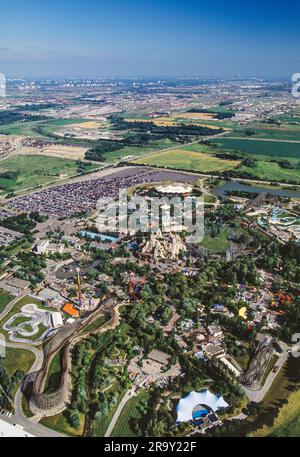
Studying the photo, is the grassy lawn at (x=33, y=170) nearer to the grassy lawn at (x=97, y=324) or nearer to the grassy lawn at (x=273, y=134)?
the grassy lawn at (x=97, y=324)

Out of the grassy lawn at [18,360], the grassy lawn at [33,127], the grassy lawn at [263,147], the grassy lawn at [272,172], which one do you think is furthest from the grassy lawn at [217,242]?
the grassy lawn at [33,127]

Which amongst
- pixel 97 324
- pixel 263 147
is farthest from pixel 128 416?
pixel 263 147

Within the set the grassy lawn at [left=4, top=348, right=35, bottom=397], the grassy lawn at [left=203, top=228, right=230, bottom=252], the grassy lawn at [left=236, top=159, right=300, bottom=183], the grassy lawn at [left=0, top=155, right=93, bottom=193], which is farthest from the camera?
the grassy lawn at [left=236, top=159, right=300, bottom=183]

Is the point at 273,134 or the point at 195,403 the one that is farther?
the point at 273,134

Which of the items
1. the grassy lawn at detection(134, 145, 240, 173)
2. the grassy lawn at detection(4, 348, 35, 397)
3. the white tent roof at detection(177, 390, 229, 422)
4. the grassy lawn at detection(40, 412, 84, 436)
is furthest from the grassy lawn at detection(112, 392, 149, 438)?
the grassy lawn at detection(134, 145, 240, 173)

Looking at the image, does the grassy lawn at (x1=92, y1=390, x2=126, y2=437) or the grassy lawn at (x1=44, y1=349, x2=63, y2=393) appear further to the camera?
the grassy lawn at (x1=44, y1=349, x2=63, y2=393)

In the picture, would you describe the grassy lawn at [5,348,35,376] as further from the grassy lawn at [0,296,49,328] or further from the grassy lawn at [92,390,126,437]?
the grassy lawn at [92,390,126,437]

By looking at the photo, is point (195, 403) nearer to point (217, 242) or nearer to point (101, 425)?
point (101, 425)
